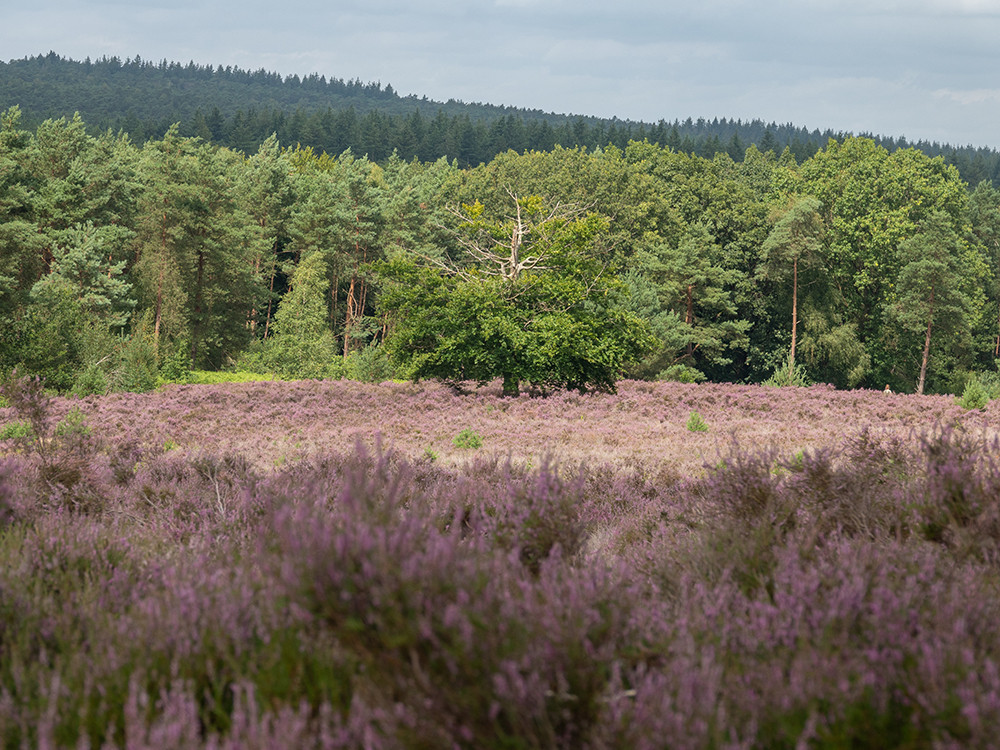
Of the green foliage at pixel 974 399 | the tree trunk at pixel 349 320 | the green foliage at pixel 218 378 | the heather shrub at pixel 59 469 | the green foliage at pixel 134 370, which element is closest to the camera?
the heather shrub at pixel 59 469

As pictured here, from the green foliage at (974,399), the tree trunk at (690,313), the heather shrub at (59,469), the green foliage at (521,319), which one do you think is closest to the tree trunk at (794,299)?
the tree trunk at (690,313)

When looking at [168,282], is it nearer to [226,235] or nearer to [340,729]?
[226,235]

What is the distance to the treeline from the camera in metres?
42.5

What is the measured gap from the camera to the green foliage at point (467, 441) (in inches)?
494

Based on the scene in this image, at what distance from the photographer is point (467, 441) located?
42.1ft

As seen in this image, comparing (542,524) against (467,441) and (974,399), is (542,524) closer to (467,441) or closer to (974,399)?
(467,441)

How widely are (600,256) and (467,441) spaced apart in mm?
47246

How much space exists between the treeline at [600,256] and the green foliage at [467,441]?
19096 millimetres

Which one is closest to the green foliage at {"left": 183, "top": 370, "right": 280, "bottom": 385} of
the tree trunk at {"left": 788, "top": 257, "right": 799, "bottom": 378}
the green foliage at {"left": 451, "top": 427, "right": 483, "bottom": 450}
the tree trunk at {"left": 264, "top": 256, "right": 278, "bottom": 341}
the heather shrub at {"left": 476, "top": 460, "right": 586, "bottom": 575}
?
the tree trunk at {"left": 264, "top": 256, "right": 278, "bottom": 341}

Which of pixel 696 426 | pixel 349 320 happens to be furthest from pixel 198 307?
pixel 696 426

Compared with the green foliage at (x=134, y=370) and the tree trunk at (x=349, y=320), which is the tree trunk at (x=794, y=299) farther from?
the green foliage at (x=134, y=370)

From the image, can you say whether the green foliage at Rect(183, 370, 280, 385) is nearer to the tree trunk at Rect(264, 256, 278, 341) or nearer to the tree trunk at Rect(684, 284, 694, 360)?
the tree trunk at Rect(264, 256, 278, 341)

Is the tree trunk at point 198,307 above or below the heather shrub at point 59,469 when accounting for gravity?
below

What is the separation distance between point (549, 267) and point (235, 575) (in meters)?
19.3
